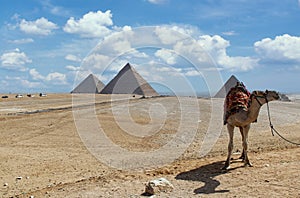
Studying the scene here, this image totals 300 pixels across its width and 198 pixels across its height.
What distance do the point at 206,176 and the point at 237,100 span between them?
7.85ft

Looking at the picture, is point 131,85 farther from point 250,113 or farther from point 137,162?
point 250,113

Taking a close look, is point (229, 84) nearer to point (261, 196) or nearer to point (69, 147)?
point (69, 147)

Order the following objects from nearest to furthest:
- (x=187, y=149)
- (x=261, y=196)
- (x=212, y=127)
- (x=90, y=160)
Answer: (x=261, y=196) → (x=90, y=160) → (x=187, y=149) → (x=212, y=127)

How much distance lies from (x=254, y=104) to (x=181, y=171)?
106 inches

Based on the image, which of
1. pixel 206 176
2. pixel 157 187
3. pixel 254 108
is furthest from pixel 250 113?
pixel 157 187

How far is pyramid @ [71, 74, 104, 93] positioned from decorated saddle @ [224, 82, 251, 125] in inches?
3056

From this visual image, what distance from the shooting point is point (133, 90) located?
244 ft

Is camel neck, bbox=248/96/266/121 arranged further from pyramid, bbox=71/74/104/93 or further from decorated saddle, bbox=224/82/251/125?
pyramid, bbox=71/74/104/93

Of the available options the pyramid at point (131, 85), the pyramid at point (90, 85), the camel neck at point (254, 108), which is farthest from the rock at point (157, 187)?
the pyramid at point (90, 85)

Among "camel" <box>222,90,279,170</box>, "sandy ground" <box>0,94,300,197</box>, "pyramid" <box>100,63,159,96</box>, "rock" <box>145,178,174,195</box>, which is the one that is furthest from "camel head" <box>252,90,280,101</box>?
"pyramid" <box>100,63,159,96</box>

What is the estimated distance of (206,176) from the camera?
9.73m

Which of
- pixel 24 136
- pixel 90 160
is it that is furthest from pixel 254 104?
pixel 24 136

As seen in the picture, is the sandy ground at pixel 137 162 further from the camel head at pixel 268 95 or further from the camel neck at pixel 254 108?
the camel head at pixel 268 95

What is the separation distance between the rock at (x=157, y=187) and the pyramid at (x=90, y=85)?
79479 mm
